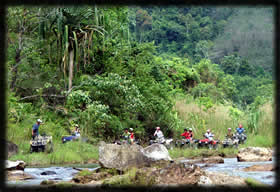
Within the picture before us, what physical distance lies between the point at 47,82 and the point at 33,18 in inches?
117

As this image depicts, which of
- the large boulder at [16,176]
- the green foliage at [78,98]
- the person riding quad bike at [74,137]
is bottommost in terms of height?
the large boulder at [16,176]

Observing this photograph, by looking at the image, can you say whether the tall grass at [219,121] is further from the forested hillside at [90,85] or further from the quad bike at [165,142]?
the quad bike at [165,142]

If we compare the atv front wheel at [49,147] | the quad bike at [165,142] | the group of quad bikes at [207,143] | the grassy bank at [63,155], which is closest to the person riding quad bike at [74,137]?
the grassy bank at [63,155]

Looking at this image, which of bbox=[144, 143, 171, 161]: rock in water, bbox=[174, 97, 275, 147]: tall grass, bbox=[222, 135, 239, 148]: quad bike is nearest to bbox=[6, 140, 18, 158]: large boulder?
bbox=[144, 143, 171, 161]: rock in water

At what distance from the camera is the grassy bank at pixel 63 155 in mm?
11968

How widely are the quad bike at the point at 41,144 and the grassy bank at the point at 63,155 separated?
207mm

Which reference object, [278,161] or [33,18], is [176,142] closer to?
[33,18]

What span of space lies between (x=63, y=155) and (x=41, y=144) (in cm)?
77

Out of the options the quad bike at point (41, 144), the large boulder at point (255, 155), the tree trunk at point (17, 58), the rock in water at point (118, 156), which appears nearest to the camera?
the rock in water at point (118, 156)

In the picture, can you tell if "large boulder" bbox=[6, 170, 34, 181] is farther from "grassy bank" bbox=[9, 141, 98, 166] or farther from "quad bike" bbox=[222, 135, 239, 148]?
"quad bike" bbox=[222, 135, 239, 148]

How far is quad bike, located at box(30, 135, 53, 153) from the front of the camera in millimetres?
12734

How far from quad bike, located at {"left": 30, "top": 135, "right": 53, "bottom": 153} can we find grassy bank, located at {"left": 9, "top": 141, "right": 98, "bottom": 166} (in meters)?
0.21

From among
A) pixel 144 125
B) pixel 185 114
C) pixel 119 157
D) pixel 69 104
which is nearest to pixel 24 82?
pixel 69 104
